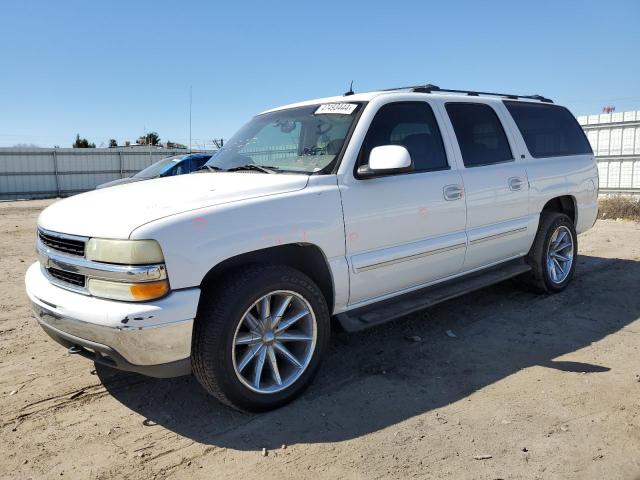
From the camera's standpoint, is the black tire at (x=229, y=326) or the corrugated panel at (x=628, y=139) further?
the corrugated panel at (x=628, y=139)

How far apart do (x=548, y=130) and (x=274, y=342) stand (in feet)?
13.0

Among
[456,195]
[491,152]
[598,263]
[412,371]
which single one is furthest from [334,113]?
[598,263]

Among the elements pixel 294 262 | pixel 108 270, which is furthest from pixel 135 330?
pixel 294 262

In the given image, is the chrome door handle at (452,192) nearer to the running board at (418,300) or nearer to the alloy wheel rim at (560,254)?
the running board at (418,300)

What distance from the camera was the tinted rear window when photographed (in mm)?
5203

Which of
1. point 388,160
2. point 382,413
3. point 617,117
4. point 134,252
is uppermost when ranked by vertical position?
point 617,117

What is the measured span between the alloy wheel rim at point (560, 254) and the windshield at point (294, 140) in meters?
2.85

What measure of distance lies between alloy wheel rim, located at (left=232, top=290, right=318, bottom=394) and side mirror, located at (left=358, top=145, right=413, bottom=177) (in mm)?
992

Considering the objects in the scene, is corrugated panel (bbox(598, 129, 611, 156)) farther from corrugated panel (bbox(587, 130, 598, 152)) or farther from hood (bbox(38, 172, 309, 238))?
hood (bbox(38, 172, 309, 238))

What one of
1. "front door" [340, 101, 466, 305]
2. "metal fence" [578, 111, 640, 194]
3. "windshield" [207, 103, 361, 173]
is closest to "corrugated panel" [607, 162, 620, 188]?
"metal fence" [578, 111, 640, 194]

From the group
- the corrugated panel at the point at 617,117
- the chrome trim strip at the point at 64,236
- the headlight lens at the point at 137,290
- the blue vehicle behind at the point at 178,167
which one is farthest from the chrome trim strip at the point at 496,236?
the corrugated panel at the point at 617,117

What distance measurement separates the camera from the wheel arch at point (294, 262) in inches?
122

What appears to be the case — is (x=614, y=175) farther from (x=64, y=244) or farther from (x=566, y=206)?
(x=64, y=244)

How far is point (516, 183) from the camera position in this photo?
483 centimetres
